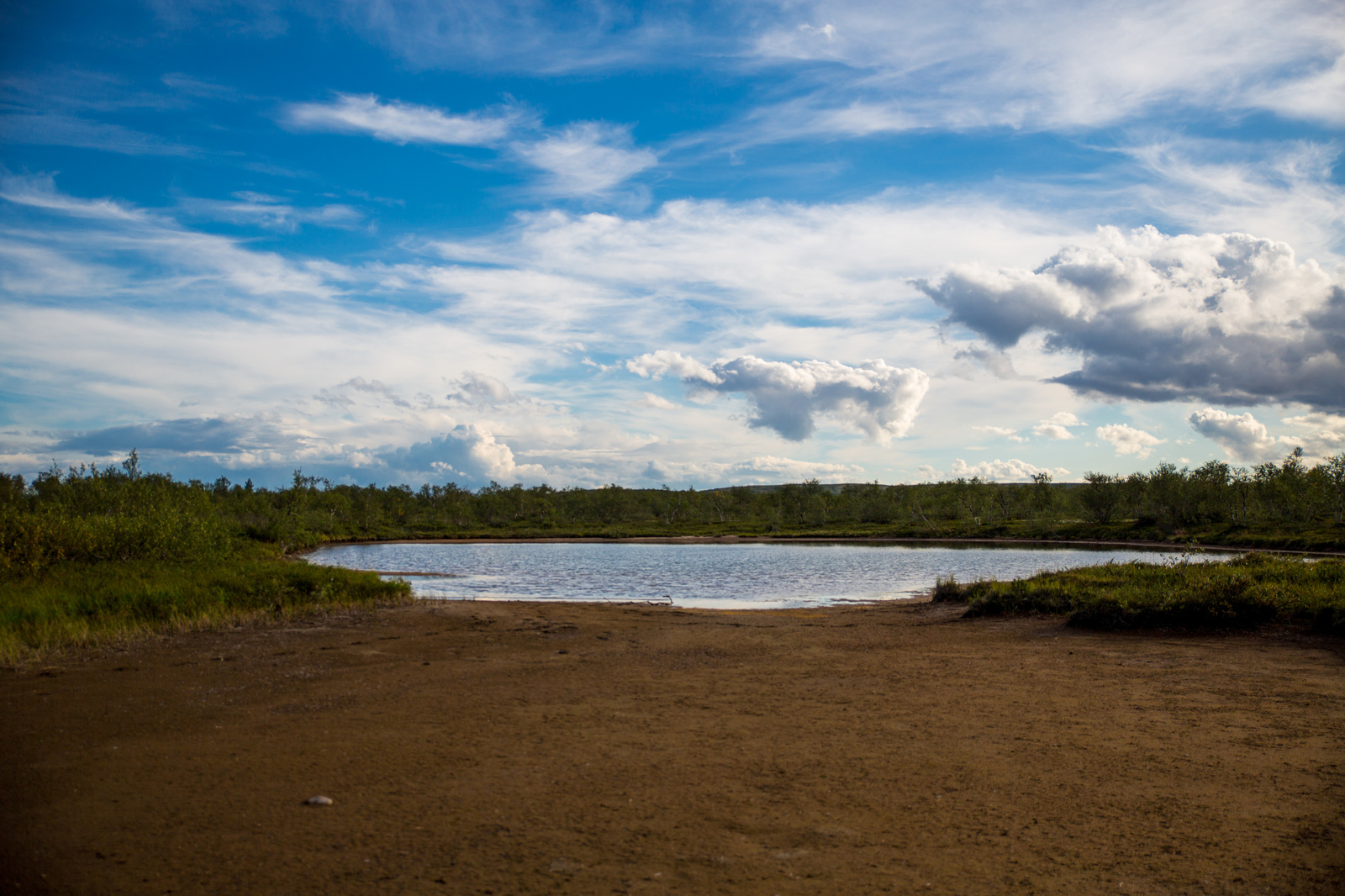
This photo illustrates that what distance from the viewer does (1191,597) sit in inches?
707

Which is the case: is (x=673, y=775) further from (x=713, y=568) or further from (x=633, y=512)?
(x=633, y=512)

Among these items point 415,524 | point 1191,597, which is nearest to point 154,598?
point 1191,597

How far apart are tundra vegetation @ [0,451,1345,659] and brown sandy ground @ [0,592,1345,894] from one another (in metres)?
5.36

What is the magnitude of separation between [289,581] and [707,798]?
1980 centimetres

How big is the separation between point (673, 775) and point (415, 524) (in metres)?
114

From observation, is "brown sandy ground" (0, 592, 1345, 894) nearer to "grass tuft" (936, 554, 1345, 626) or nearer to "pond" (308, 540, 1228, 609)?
"grass tuft" (936, 554, 1345, 626)

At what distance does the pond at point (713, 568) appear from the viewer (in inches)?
1268

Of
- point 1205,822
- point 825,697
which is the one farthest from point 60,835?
point 1205,822

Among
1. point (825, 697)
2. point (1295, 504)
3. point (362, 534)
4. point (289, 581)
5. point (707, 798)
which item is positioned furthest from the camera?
point (362, 534)

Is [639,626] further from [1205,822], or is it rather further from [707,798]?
[1205,822]

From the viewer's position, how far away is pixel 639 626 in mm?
19734

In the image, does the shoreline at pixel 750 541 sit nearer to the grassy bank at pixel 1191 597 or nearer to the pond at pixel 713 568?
the pond at pixel 713 568

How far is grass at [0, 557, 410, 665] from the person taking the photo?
15.6 m

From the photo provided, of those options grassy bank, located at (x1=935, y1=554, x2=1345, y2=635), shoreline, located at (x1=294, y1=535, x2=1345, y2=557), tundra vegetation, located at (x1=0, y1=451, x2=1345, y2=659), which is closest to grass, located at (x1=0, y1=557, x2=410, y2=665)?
tundra vegetation, located at (x1=0, y1=451, x2=1345, y2=659)
